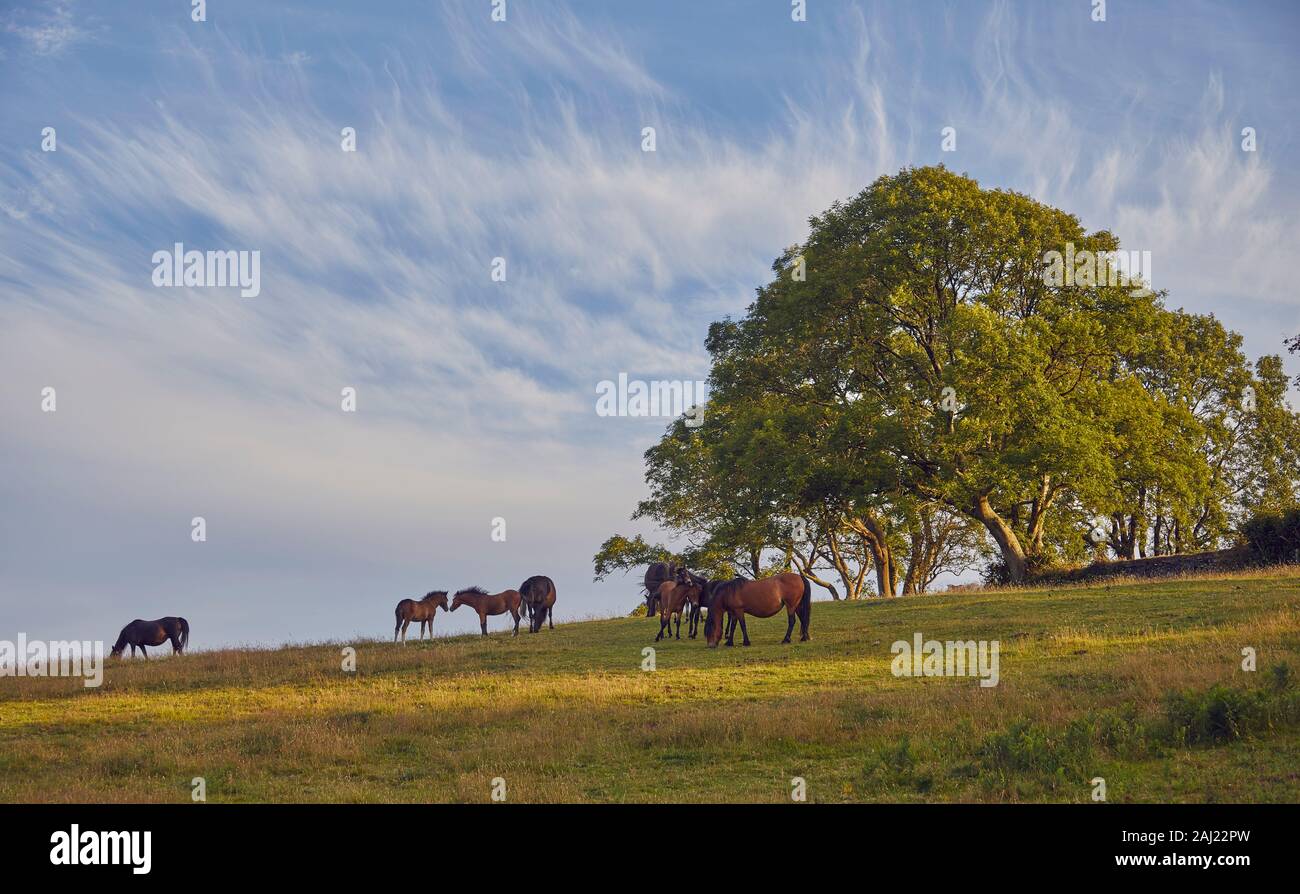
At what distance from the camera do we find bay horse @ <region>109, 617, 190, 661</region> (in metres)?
32.6

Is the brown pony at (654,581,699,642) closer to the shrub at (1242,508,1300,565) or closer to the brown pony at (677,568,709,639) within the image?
the brown pony at (677,568,709,639)

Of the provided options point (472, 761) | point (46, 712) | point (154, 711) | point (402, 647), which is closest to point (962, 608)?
point (402, 647)

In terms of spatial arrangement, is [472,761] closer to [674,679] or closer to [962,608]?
[674,679]

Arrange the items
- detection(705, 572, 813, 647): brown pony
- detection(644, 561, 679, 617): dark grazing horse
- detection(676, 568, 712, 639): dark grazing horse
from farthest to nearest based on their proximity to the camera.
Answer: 1. detection(644, 561, 679, 617): dark grazing horse
2. detection(676, 568, 712, 639): dark grazing horse
3. detection(705, 572, 813, 647): brown pony

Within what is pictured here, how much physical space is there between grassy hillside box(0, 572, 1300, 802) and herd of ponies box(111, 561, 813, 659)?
3.37 ft

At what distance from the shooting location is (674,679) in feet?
65.8

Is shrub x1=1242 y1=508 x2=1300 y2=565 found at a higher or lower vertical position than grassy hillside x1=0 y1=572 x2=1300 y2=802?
higher

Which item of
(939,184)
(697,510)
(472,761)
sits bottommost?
(472,761)

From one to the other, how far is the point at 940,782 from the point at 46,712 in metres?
18.0

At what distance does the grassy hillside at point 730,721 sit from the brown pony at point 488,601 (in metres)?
7.10

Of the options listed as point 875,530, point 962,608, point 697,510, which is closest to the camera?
point 962,608
